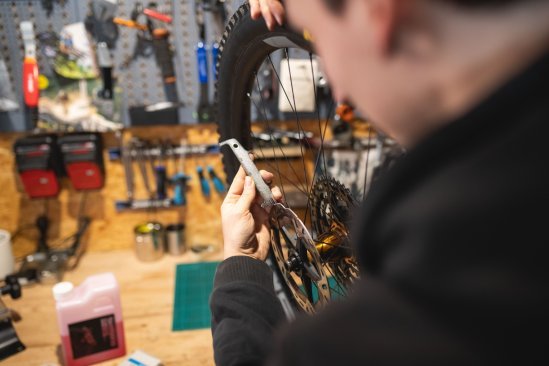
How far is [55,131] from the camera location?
55.9 inches

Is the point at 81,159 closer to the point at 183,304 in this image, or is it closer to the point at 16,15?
the point at 16,15

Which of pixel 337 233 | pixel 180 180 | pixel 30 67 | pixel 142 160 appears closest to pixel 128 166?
pixel 142 160

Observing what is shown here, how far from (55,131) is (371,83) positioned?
1390 mm

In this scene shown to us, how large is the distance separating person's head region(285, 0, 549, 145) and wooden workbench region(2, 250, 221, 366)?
0.99 metres

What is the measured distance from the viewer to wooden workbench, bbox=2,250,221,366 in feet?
3.65

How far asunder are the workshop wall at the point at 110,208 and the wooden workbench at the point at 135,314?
0.09m

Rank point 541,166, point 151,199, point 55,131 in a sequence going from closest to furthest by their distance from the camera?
point 541,166 < point 55,131 < point 151,199

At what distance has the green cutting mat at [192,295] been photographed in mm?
1237

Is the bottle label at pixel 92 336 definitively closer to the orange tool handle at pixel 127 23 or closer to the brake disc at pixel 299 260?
the brake disc at pixel 299 260

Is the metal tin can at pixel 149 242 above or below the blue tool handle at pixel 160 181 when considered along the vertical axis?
below

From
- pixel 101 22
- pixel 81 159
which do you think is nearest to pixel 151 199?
pixel 81 159

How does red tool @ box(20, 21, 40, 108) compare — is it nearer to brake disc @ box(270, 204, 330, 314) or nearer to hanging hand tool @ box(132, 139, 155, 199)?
hanging hand tool @ box(132, 139, 155, 199)

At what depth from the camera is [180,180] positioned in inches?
60.7

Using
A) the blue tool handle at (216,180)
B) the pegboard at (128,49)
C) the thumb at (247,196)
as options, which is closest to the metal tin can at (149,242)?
the blue tool handle at (216,180)
